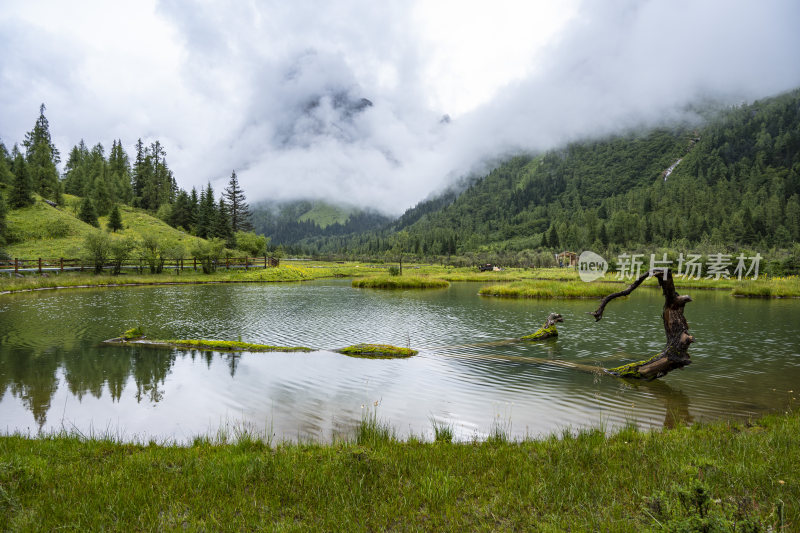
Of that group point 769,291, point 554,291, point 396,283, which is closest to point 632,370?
point 554,291

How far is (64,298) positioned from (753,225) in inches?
7242

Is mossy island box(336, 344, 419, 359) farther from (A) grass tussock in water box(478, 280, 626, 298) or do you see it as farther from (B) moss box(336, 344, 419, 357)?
(A) grass tussock in water box(478, 280, 626, 298)

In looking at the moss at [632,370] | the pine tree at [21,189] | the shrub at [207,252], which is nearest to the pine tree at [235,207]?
the shrub at [207,252]

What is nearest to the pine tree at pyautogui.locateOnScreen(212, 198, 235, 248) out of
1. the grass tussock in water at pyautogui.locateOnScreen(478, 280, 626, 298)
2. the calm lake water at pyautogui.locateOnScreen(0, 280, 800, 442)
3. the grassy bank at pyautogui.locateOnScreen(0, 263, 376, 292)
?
the grassy bank at pyautogui.locateOnScreen(0, 263, 376, 292)

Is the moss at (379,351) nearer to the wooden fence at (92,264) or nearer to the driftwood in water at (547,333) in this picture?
the driftwood in water at (547,333)

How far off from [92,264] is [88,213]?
35227 mm

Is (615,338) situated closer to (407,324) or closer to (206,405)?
(407,324)

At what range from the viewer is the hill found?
60719 mm

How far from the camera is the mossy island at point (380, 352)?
57.7ft

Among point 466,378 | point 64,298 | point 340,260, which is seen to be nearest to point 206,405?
point 466,378

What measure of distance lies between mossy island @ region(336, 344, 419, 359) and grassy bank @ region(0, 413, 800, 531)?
32.9 ft

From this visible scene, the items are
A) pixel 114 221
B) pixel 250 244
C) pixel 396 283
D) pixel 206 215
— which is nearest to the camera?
pixel 396 283

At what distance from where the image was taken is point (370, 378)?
14.4 meters

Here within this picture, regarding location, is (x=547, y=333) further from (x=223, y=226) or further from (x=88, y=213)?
(x=88, y=213)
